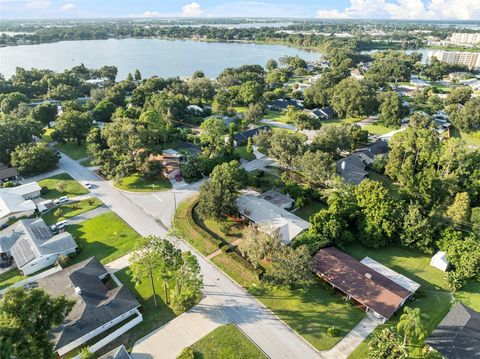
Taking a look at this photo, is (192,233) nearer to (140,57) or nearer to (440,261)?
(440,261)

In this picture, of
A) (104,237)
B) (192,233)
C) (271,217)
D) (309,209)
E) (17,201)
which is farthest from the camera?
(309,209)

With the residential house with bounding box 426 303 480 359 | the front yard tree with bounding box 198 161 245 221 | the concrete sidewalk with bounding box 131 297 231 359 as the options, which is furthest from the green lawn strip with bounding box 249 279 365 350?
the front yard tree with bounding box 198 161 245 221

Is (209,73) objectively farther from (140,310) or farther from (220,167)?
(140,310)

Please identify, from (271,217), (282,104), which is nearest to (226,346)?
(271,217)

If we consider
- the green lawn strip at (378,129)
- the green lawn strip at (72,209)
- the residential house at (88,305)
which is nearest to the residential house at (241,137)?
the green lawn strip at (378,129)

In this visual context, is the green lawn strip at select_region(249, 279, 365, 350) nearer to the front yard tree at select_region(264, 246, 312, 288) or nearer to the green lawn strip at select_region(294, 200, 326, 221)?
the front yard tree at select_region(264, 246, 312, 288)

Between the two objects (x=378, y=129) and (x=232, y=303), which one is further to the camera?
(x=378, y=129)

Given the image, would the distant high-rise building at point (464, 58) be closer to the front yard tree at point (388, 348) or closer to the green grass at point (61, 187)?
the front yard tree at point (388, 348)
